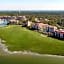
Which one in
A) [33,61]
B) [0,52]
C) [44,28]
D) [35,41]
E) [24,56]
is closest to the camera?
[33,61]

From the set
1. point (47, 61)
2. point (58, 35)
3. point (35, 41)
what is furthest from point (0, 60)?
point (58, 35)

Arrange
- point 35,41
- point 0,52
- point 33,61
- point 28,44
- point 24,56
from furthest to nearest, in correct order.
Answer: point 35,41 < point 28,44 < point 0,52 < point 24,56 < point 33,61

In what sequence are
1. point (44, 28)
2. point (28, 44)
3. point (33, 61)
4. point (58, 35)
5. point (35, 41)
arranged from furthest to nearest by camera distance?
point (44, 28), point (58, 35), point (35, 41), point (28, 44), point (33, 61)

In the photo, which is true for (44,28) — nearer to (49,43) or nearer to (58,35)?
(58,35)

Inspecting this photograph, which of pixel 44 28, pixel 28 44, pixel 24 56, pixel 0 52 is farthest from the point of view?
pixel 44 28

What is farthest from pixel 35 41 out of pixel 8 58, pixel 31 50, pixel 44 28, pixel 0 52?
pixel 44 28

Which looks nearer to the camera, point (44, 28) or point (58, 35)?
point (58, 35)

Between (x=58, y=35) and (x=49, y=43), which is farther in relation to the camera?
(x=58, y=35)

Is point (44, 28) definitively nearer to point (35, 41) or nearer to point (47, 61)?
point (35, 41)

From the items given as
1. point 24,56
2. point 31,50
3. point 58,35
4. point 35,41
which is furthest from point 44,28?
point 24,56
